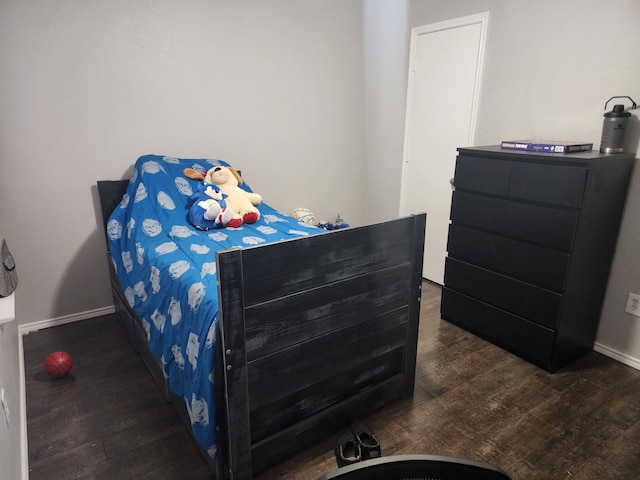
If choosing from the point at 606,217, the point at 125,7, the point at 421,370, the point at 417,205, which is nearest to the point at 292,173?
the point at 417,205

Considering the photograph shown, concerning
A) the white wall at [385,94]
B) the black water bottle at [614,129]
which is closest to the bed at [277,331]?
the black water bottle at [614,129]

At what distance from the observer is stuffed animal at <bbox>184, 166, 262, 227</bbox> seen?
102 inches

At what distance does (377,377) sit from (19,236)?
2.25m

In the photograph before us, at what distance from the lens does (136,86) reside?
8.69ft

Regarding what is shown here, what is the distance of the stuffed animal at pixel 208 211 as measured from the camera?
2363 mm

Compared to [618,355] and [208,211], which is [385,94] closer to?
[208,211]

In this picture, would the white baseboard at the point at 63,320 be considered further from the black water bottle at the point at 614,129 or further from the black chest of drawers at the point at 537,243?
the black water bottle at the point at 614,129

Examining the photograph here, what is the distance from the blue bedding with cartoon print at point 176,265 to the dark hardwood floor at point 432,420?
0.32 meters

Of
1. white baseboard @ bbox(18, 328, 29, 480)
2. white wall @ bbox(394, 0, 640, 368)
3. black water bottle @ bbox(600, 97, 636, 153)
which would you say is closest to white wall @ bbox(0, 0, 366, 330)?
→ white baseboard @ bbox(18, 328, 29, 480)

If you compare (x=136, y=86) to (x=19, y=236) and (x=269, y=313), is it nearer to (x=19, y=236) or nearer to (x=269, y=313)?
(x=19, y=236)

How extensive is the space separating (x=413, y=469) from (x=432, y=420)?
1.47 meters

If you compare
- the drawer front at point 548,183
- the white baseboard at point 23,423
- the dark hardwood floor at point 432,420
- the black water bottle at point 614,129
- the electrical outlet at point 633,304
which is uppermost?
the black water bottle at point 614,129

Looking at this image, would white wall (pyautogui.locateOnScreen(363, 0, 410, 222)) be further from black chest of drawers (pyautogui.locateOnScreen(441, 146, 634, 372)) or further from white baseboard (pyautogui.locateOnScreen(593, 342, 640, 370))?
white baseboard (pyautogui.locateOnScreen(593, 342, 640, 370))

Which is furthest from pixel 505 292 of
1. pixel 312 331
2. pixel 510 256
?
pixel 312 331
